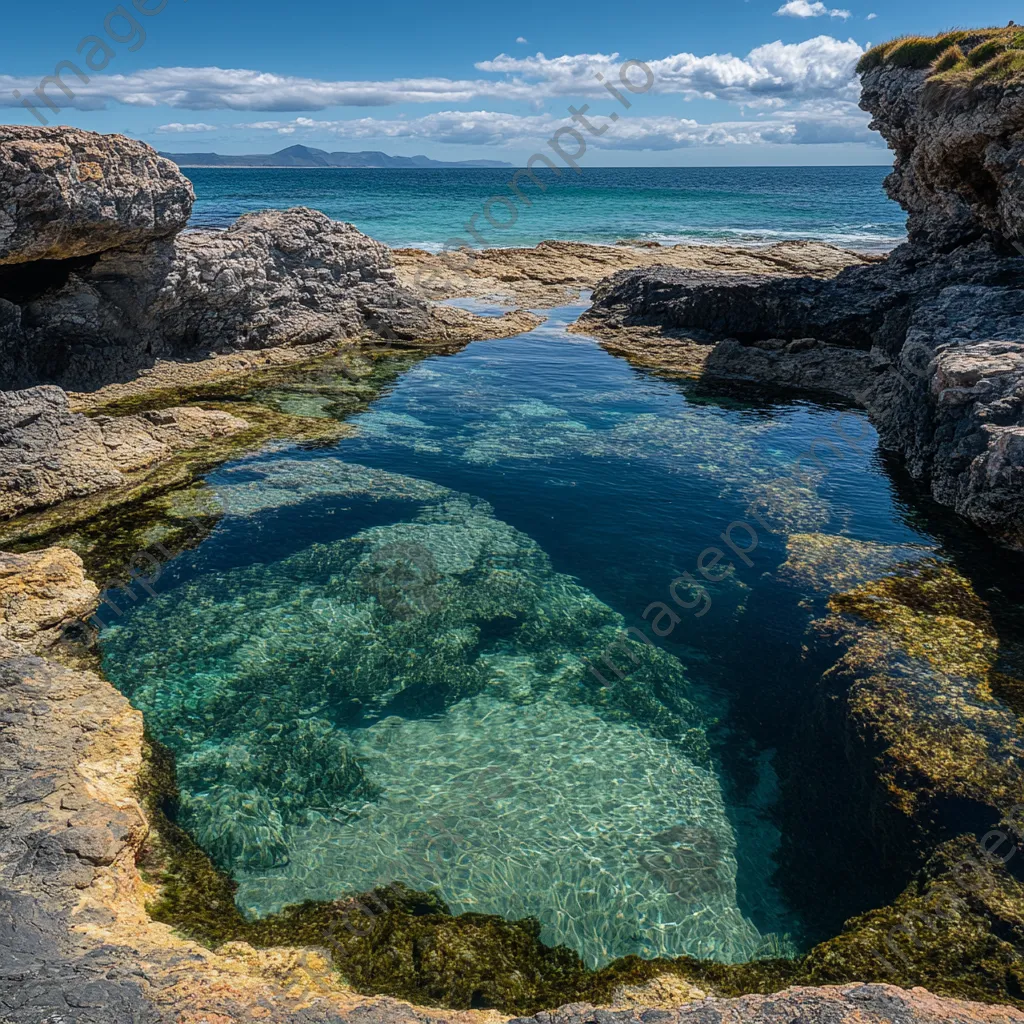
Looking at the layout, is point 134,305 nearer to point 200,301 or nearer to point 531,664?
point 200,301

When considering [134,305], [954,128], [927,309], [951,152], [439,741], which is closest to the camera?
[439,741]

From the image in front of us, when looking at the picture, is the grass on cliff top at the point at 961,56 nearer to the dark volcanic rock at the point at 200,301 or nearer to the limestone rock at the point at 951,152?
the limestone rock at the point at 951,152

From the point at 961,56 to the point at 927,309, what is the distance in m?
9.44

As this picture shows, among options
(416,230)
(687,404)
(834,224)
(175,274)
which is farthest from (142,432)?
(834,224)

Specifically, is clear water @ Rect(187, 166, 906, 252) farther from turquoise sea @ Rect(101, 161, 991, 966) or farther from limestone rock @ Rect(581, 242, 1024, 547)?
turquoise sea @ Rect(101, 161, 991, 966)

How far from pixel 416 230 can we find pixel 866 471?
173ft

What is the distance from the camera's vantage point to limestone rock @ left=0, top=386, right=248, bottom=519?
13625 millimetres

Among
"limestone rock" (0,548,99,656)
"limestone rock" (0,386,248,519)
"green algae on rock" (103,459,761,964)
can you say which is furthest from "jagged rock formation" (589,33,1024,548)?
"limestone rock" (0,386,248,519)

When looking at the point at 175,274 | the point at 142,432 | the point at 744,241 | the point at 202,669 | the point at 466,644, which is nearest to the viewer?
the point at 202,669

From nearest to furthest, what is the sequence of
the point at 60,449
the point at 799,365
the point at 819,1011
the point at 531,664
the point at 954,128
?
the point at 819,1011, the point at 531,664, the point at 60,449, the point at 954,128, the point at 799,365

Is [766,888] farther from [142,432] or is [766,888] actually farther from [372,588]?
[142,432]

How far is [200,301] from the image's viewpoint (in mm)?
23109

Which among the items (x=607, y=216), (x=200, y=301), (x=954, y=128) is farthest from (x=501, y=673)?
(x=607, y=216)

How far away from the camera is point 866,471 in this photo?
17.5m
